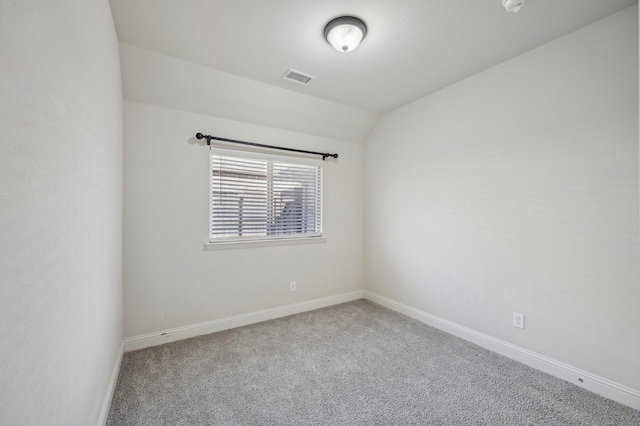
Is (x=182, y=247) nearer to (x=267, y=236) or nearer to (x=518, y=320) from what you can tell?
(x=267, y=236)

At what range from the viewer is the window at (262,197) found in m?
3.03

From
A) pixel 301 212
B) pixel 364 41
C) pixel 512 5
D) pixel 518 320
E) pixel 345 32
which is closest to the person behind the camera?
pixel 512 5

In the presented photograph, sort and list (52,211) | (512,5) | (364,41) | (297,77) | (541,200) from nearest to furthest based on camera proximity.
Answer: (52,211) → (512,5) → (364,41) → (541,200) → (297,77)

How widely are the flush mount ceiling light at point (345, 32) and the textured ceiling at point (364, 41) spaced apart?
0.05 meters

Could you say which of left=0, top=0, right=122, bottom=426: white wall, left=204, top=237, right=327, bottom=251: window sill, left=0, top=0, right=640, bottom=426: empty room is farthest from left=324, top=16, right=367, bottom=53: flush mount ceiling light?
left=204, top=237, right=327, bottom=251: window sill

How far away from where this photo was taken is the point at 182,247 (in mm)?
2793

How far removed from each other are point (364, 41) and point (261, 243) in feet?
7.37

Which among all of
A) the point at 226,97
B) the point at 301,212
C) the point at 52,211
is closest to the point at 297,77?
the point at 226,97

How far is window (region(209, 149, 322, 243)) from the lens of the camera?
303 cm

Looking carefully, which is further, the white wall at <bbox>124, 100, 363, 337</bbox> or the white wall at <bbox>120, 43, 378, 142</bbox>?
the white wall at <bbox>124, 100, 363, 337</bbox>

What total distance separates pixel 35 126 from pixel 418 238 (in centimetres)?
325

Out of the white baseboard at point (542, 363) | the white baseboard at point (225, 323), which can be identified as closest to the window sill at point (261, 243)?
the white baseboard at point (225, 323)

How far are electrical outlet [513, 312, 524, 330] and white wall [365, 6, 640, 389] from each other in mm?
43

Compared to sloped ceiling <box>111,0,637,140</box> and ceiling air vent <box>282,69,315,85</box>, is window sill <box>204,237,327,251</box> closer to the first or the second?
sloped ceiling <box>111,0,637,140</box>
